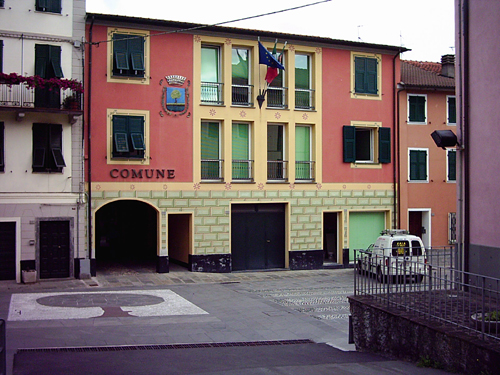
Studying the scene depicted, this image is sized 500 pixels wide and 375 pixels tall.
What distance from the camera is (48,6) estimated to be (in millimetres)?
20719

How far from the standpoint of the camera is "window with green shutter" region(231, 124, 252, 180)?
946 inches

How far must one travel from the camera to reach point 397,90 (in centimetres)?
2642

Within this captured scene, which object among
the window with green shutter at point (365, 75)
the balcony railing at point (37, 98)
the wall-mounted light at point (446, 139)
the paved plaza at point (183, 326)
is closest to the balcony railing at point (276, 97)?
the window with green shutter at point (365, 75)

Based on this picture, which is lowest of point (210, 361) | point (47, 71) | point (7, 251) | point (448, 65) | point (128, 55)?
point (210, 361)

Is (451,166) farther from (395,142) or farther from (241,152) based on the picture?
(241,152)

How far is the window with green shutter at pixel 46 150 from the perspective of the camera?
805 inches

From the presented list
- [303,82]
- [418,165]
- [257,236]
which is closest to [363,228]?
[418,165]

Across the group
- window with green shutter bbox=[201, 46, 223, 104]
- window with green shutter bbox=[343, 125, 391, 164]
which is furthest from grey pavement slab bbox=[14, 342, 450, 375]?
window with green shutter bbox=[343, 125, 391, 164]

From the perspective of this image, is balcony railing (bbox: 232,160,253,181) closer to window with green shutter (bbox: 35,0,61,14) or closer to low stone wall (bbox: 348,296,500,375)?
window with green shutter (bbox: 35,0,61,14)

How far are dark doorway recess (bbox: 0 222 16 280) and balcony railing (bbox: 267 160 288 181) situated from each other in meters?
9.96

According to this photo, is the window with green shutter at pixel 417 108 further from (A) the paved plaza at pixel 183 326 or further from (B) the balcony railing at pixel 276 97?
(A) the paved plaza at pixel 183 326

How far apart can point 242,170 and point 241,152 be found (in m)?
0.72

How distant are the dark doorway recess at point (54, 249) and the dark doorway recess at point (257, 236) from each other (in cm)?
648

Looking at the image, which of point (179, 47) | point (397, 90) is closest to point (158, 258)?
point (179, 47)
